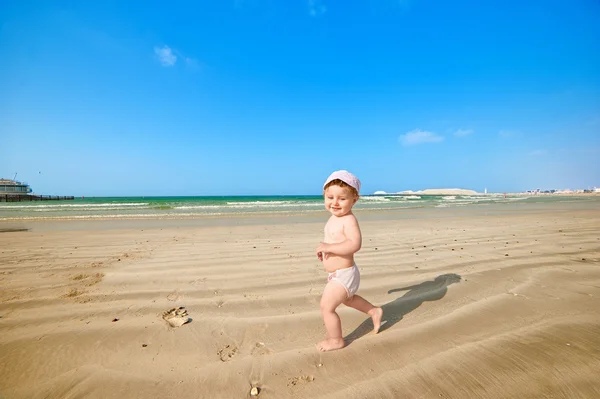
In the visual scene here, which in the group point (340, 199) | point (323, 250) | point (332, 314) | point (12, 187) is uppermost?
point (12, 187)

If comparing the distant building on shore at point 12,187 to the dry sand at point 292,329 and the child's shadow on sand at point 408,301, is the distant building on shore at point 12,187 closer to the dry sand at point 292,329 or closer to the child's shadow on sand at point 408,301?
the dry sand at point 292,329

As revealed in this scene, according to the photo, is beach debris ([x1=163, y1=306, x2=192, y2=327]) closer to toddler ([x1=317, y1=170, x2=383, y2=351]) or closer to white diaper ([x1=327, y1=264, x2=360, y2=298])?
toddler ([x1=317, y1=170, x2=383, y2=351])

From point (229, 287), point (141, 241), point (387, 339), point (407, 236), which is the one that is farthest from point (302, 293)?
point (141, 241)

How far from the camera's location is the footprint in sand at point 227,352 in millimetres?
2127

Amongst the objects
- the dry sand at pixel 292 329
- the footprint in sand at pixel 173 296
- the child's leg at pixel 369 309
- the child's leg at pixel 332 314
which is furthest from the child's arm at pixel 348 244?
the footprint in sand at pixel 173 296

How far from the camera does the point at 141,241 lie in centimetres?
734

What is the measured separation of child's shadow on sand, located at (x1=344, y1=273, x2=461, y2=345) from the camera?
8.50 feet

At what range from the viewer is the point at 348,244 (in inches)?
87.7

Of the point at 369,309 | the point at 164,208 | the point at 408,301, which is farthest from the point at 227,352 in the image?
the point at 164,208

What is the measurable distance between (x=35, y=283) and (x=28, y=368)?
2.63m

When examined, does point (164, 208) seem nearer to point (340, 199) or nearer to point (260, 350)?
point (260, 350)

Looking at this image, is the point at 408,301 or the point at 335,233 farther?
the point at 408,301

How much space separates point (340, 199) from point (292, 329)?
1378mm

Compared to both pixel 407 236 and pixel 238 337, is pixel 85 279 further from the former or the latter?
pixel 407 236
